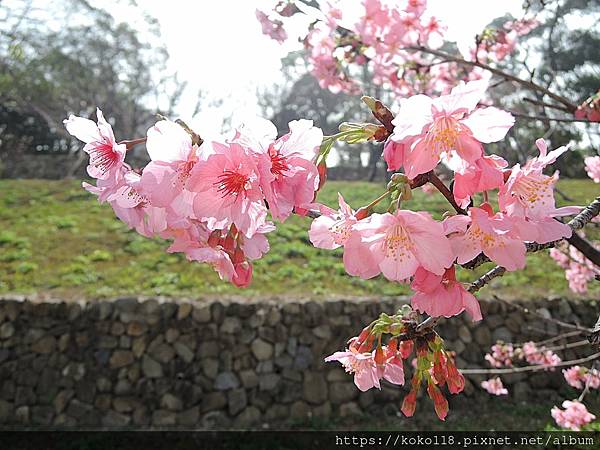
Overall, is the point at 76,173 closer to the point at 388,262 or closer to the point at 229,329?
the point at 229,329

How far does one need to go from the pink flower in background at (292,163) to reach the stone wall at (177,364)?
161 inches

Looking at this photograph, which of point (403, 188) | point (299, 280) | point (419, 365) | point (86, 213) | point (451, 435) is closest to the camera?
point (403, 188)

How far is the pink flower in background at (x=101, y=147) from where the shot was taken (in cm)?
65

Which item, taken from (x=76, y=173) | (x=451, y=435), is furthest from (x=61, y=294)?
(x=76, y=173)

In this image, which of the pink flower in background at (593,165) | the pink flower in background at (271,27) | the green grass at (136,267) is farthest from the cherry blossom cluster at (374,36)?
the green grass at (136,267)

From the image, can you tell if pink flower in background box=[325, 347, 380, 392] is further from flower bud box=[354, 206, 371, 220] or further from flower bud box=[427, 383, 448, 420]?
flower bud box=[354, 206, 371, 220]

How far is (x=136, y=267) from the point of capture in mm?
5562

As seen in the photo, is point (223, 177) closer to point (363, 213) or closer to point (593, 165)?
point (363, 213)

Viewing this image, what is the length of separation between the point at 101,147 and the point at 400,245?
421mm

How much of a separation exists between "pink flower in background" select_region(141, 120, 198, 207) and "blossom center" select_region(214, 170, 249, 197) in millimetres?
45

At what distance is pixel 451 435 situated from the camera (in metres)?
3.90

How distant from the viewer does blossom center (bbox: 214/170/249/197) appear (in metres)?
0.55

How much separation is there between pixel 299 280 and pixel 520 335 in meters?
2.40

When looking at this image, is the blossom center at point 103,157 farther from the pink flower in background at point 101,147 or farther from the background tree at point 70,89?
the background tree at point 70,89
